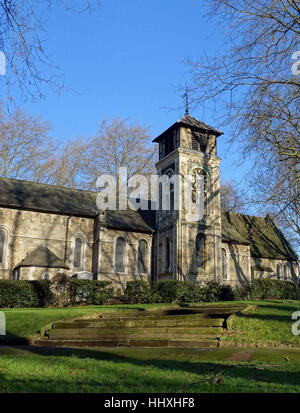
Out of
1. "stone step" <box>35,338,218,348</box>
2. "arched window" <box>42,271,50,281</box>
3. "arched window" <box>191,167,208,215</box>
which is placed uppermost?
"arched window" <box>191,167,208,215</box>

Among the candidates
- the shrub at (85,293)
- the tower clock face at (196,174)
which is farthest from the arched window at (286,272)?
the shrub at (85,293)

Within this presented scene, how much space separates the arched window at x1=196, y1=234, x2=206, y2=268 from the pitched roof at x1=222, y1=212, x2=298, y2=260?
4.57 metres

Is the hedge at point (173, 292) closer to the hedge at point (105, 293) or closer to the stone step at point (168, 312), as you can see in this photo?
the hedge at point (105, 293)

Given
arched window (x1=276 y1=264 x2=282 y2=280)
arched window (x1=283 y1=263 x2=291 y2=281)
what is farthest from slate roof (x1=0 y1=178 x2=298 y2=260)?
arched window (x1=283 y1=263 x2=291 y2=281)

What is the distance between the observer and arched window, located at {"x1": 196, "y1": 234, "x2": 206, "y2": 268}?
30.4 metres

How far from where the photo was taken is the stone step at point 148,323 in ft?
39.8

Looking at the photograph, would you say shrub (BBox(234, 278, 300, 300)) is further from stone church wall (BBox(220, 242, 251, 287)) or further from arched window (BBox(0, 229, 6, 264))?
arched window (BBox(0, 229, 6, 264))

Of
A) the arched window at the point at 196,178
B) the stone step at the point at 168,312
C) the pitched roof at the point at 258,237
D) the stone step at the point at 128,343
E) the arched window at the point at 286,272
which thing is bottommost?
the stone step at the point at 128,343

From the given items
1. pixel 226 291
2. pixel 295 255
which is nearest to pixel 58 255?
pixel 226 291

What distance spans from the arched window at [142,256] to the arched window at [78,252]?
4.56m

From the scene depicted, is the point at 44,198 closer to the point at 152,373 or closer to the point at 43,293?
the point at 43,293

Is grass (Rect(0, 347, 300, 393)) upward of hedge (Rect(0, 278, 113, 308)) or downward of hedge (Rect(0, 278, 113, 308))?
downward

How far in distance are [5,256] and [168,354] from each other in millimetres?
20573

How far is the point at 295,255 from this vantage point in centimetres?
4050
